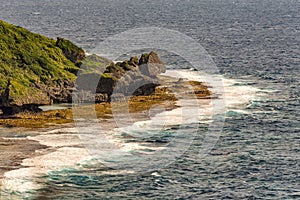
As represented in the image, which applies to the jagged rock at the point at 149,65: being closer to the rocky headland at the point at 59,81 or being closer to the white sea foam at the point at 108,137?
the rocky headland at the point at 59,81

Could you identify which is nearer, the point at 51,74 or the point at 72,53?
the point at 51,74

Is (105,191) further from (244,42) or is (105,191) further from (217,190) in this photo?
(244,42)

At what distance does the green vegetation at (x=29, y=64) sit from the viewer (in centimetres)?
8912

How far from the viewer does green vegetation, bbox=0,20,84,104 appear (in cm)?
8912

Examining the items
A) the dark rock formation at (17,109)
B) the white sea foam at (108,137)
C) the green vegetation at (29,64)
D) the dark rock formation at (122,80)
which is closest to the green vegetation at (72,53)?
the green vegetation at (29,64)

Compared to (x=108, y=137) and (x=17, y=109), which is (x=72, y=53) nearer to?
(x=17, y=109)

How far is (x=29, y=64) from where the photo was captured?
313ft

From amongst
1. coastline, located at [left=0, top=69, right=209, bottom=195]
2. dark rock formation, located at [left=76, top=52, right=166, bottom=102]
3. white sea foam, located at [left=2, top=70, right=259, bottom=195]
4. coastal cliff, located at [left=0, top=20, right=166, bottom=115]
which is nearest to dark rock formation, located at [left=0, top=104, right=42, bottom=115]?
coastal cliff, located at [left=0, top=20, right=166, bottom=115]

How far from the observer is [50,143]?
73.9 metres

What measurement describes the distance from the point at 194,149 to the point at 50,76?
29084 millimetres

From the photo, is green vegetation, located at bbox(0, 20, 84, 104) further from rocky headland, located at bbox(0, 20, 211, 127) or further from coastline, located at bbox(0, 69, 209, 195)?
coastline, located at bbox(0, 69, 209, 195)

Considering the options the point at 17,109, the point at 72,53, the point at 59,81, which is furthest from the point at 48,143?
the point at 72,53

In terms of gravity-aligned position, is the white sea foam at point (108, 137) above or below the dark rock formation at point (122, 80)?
below

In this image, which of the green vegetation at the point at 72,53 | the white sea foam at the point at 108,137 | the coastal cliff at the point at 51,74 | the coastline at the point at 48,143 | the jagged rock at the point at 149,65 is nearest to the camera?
the white sea foam at the point at 108,137
